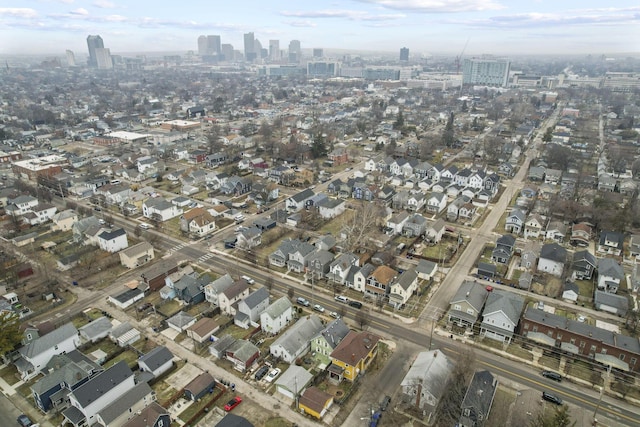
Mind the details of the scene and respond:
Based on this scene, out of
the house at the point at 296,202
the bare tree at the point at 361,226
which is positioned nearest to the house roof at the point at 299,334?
the bare tree at the point at 361,226

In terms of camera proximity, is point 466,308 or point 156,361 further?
point 466,308

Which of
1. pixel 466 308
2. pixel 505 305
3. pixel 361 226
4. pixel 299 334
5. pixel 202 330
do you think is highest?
pixel 361 226

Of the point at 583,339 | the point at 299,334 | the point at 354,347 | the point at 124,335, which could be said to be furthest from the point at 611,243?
the point at 124,335

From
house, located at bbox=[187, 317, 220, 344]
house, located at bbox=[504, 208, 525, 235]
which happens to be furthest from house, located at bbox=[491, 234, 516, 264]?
house, located at bbox=[187, 317, 220, 344]

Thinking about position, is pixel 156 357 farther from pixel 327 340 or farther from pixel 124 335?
pixel 327 340

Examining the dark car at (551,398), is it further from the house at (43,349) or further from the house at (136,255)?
the house at (136,255)

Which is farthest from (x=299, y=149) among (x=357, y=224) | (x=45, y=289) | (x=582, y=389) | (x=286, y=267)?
(x=582, y=389)

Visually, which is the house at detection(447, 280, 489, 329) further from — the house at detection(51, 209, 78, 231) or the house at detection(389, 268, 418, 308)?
the house at detection(51, 209, 78, 231)
